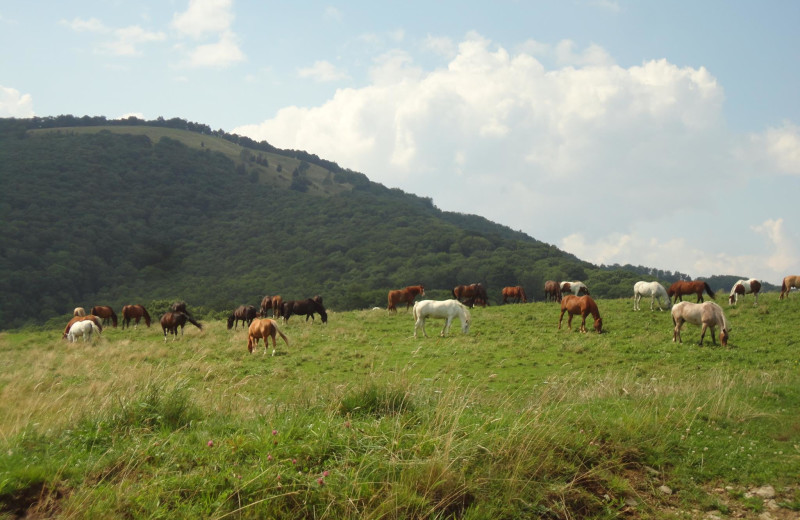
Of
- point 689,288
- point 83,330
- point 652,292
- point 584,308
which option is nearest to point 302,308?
point 83,330

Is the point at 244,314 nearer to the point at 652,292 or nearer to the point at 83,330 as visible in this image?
the point at 83,330

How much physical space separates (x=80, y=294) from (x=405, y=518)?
77.2 m

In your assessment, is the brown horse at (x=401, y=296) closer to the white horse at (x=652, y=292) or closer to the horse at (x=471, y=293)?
the horse at (x=471, y=293)

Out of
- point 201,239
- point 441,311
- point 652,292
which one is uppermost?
point 652,292

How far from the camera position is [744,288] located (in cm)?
2662

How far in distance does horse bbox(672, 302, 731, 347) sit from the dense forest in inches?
1405

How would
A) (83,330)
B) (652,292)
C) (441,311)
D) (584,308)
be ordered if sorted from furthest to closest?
(652,292) → (83,330) → (441,311) → (584,308)

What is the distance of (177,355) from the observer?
1866cm

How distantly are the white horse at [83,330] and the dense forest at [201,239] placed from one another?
34660 millimetres

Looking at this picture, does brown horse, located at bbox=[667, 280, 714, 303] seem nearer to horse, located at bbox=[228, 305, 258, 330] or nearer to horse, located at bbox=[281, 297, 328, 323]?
horse, located at bbox=[281, 297, 328, 323]

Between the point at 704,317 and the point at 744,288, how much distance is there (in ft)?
40.1

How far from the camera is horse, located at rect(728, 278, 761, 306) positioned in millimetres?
25844

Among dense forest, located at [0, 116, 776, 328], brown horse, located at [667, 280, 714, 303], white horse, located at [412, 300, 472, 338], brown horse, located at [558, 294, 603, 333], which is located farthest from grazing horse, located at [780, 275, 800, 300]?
dense forest, located at [0, 116, 776, 328]

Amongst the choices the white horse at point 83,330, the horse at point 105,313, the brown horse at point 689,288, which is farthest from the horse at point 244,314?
the brown horse at point 689,288
